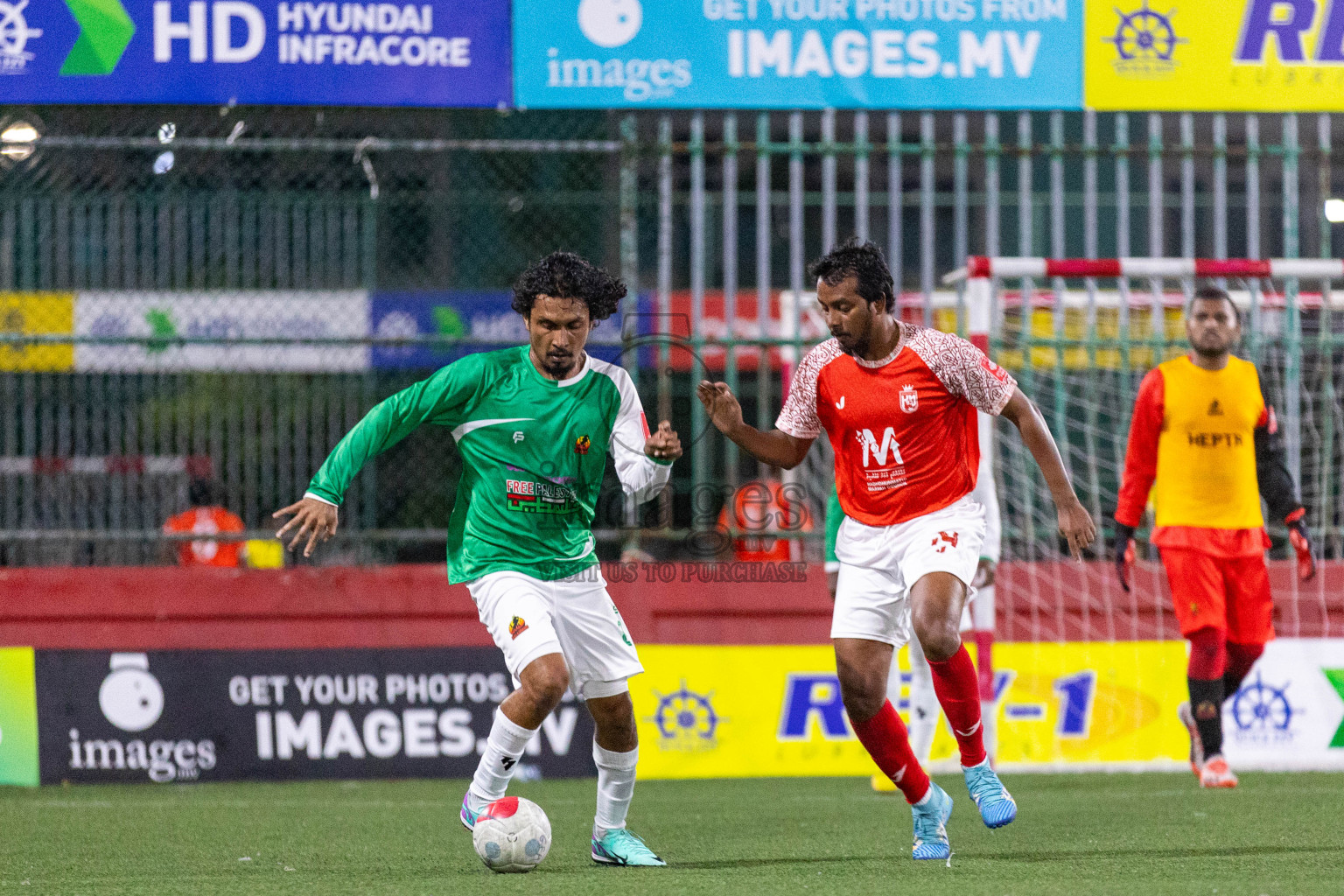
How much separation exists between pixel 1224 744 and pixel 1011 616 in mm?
1266

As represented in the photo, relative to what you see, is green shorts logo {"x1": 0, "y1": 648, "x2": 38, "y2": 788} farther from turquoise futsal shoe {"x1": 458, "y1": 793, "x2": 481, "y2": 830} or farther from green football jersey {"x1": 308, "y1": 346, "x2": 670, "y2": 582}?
turquoise futsal shoe {"x1": 458, "y1": 793, "x2": 481, "y2": 830}

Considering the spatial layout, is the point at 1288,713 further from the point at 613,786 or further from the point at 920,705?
the point at 613,786

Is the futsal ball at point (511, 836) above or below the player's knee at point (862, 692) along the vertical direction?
below

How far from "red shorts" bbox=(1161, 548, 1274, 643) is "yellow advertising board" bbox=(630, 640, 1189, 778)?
4.07ft

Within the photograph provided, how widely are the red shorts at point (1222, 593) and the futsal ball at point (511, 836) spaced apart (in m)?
3.70

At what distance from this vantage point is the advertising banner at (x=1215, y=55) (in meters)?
9.30

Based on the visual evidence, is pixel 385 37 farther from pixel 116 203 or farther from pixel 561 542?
pixel 561 542

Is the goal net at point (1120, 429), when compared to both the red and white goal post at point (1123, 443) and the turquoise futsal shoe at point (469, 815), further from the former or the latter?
the turquoise futsal shoe at point (469, 815)

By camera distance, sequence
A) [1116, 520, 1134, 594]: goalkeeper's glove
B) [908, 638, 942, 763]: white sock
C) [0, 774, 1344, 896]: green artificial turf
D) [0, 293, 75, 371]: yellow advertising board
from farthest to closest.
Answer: [0, 293, 75, 371]: yellow advertising board < [908, 638, 942, 763]: white sock < [1116, 520, 1134, 594]: goalkeeper's glove < [0, 774, 1344, 896]: green artificial turf

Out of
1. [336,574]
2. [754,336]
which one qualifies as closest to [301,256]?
[336,574]

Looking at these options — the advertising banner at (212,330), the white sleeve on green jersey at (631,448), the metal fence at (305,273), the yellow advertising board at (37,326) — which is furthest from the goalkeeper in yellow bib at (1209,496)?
the yellow advertising board at (37,326)

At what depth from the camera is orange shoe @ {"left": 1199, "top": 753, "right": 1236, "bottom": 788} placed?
7.79m

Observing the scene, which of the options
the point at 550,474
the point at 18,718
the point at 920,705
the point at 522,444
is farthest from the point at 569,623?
the point at 18,718

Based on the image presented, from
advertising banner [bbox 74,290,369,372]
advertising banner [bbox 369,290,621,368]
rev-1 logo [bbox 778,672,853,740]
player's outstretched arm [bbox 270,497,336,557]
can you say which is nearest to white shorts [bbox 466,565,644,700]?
player's outstretched arm [bbox 270,497,336,557]
